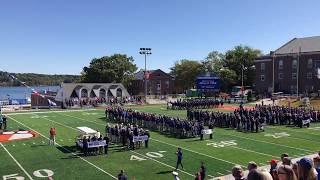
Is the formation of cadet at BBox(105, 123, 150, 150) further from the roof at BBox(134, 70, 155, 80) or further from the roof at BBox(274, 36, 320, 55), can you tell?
the roof at BBox(134, 70, 155, 80)

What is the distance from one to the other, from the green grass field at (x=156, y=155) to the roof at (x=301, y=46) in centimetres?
4512

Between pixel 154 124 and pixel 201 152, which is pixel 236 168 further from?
pixel 154 124

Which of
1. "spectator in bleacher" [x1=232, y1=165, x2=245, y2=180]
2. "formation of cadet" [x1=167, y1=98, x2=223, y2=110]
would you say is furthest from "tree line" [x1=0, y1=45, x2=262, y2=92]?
"spectator in bleacher" [x1=232, y1=165, x2=245, y2=180]

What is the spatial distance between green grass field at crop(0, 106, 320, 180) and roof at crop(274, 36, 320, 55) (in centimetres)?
4512

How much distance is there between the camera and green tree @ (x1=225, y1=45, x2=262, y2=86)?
323 feet

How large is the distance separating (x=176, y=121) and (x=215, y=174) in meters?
11.2

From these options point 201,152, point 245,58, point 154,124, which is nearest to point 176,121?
point 154,124

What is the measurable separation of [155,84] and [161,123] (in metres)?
60.7

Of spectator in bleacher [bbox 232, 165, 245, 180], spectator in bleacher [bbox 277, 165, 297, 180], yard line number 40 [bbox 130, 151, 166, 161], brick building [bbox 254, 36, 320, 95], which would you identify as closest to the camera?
spectator in bleacher [bbox 277, 165, 297, 180]

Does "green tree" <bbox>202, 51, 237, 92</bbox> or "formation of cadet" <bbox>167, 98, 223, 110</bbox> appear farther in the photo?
"green tree" <bbox>202, 51, 237, 92</bbox>

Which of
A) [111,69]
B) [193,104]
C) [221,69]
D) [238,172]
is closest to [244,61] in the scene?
[221,69]

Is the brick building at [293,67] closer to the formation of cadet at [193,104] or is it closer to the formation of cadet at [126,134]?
the formation of cadet at [193,104]

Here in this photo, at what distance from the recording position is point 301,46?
75.1 m

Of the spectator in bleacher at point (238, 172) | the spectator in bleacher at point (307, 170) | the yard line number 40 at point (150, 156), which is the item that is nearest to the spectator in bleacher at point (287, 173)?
the spectator in bleacher at point (307, 170)
